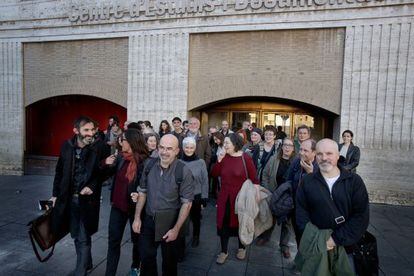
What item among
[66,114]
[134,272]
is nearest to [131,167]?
[134,272]

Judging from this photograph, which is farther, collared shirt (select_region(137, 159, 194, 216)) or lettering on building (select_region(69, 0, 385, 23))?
lettering on building (select_region(69, 0, 385, 23))

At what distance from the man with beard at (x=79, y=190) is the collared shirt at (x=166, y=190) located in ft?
2.82

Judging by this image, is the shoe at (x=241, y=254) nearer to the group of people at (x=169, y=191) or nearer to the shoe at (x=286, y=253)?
the group of people at (x=169, y=191)

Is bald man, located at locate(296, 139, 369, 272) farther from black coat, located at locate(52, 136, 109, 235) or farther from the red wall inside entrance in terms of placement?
the red wall inside entrance

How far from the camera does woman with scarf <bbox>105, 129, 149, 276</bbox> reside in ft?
10.3

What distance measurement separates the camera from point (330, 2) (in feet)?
23.2

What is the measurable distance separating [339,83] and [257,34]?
260 cm

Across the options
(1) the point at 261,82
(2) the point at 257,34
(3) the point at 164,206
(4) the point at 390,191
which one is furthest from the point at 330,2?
(3) the point at 164,206

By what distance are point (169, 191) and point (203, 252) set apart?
6.33ft

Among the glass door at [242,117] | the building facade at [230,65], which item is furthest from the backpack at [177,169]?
the glass door at [242,117]

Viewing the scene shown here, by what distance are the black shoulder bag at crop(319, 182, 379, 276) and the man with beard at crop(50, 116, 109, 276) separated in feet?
8.39

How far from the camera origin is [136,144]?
321 centimetres

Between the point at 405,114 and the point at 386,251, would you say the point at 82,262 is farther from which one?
the point at 405,114

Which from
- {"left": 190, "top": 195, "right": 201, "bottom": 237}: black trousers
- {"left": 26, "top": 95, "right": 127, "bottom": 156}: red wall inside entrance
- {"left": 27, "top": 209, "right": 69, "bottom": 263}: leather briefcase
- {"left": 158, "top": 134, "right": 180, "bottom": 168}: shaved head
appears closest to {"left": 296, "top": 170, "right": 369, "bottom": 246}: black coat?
{"left": 158, "top": 134, "right": 180, "bottom": 168}: shaved head
